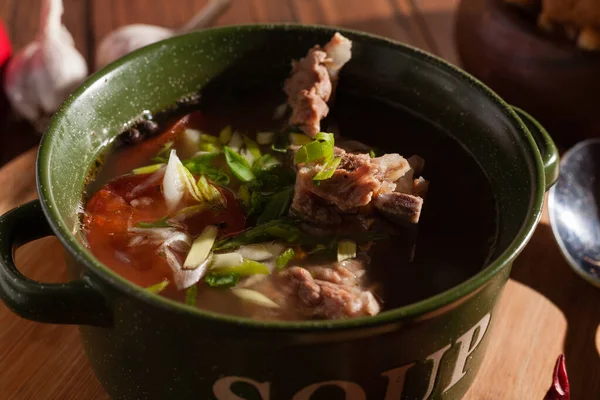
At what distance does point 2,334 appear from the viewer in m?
1.71

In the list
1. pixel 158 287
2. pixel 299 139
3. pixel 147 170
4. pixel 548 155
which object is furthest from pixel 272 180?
pixel 548 155

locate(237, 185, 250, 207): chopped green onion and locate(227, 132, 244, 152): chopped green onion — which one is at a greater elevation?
locate(237, 185, 250, 207): chopped green onion

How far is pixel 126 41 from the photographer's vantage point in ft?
8.53

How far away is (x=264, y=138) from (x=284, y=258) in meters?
0.47

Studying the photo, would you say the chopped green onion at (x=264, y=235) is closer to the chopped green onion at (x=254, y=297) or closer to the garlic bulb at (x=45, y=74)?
the chopped green onion at (x=254, y=297)

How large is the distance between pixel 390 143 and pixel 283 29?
39cm

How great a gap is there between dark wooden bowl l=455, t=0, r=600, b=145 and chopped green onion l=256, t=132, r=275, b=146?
979 millimetres

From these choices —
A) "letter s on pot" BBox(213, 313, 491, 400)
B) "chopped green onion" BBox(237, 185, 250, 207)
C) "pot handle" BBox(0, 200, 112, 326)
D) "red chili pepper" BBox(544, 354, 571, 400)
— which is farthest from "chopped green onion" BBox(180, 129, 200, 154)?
"red chili pepper" BBox(544, 354, 571, 400)

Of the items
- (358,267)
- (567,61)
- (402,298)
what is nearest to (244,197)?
(358,267)

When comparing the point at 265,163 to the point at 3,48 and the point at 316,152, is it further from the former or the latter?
the point at 3,48

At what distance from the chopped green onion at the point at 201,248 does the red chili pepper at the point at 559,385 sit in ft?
2.49

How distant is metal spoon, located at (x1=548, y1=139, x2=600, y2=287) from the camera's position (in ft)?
6.26

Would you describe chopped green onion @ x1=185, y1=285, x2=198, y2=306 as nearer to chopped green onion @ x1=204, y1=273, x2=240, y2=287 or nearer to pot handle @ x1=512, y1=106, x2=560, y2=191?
chopped green onion @ x1=204, y1=273, x2=240, y2=287

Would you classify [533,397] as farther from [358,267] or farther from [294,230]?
[294,230]
